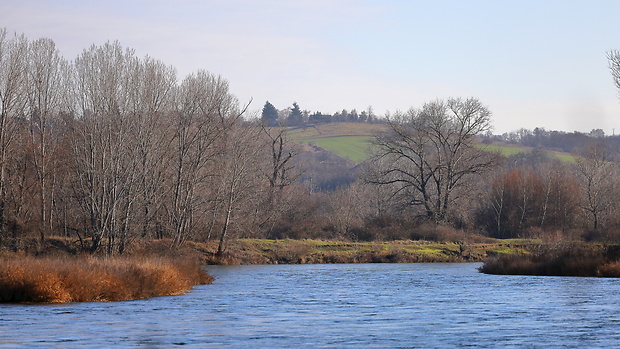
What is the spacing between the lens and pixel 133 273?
32.9 metres

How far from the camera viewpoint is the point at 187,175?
63344 millimetres

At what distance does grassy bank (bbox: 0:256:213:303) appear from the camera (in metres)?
28.5

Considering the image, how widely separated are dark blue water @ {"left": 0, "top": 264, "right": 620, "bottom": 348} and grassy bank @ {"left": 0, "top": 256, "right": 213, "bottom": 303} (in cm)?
129

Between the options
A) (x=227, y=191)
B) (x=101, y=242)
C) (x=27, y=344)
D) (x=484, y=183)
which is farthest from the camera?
(x=484, y=183)

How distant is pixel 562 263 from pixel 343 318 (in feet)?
81.6

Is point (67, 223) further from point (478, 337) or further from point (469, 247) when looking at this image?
point (478, 337)

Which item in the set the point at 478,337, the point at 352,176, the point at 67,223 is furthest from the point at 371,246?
the point at 352,176

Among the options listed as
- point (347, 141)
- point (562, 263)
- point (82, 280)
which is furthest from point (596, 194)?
point (347, 141)

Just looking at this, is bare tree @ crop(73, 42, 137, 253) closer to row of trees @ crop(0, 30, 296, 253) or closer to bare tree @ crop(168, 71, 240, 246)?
row of trees @ crop(0, 30, 296, 253)

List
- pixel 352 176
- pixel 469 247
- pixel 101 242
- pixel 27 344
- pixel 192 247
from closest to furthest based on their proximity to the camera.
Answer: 1. pixel 27 344
2. pixel 101 242
3. pixel 192 247
4. pixel 469 247
5. pixel 352 176

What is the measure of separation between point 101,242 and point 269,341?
30.1 meters

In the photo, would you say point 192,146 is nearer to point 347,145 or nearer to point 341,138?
point 347,145

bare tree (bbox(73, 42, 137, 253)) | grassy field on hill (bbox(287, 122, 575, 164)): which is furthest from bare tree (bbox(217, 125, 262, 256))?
grassy field on hill (bbox(287, 122, 575, 164))

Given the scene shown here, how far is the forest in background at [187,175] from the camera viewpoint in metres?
49.9
